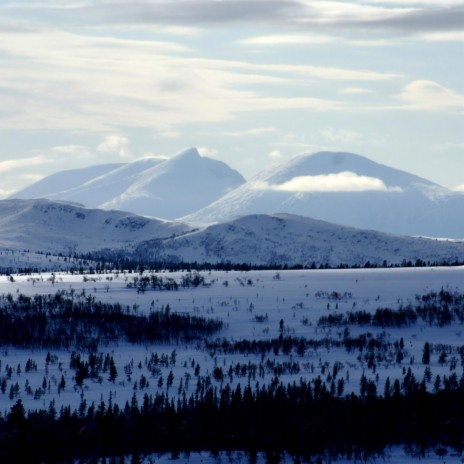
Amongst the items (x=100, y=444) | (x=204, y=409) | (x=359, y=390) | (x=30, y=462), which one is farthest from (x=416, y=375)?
(x=30, y=462)

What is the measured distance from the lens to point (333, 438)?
371 ft

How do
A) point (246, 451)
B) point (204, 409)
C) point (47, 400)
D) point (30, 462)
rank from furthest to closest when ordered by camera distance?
point (47, 400), point (204, 409), point (246, 451), point (30, 462)

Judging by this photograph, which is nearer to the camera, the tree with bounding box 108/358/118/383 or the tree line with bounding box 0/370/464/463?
the tree line with bounding box 0/370/464/463

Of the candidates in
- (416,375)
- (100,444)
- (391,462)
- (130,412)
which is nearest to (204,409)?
(130,412)

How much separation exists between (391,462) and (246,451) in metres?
13.8

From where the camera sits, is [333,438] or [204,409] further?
[204,409]

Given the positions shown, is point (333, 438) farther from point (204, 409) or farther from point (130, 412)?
point (130, 412)

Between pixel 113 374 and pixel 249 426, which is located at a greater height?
pixel 249 426

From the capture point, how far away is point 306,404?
126m

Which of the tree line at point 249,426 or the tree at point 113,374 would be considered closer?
the tree line at point 249,426

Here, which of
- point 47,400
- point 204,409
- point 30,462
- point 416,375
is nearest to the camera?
point 30,462

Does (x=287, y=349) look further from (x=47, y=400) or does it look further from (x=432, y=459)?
(x=432, y=459)

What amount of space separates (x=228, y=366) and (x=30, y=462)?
70.3 metres

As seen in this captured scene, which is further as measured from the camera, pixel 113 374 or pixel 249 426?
pixel 113 374
